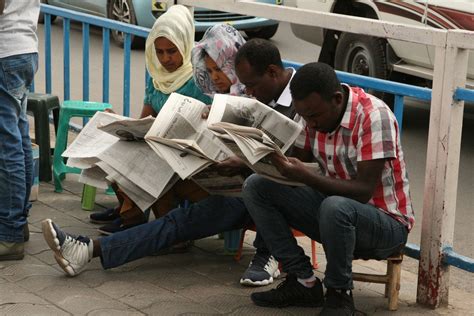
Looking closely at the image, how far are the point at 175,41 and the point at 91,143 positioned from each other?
0.64 m

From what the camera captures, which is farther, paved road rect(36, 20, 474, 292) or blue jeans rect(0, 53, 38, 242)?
paved road rect(36, 20, 474, 292)

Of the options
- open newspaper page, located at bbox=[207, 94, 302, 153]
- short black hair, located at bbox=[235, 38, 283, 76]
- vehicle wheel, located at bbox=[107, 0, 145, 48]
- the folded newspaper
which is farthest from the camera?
vehicle wheel, located at bbox=[107, 0, 145, 48]

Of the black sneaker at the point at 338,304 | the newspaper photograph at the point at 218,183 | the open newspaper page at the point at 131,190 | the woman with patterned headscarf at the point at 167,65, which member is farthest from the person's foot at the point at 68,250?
the black sneaker at the point at 338,304

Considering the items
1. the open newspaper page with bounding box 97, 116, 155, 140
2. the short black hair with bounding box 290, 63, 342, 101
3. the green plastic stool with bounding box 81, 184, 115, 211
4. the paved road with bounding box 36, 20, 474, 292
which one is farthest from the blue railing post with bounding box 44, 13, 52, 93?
the short black hair with bounding box 290, 63, 342, 101

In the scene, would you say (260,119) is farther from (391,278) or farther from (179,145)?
(391,278)

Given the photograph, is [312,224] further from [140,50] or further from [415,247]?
[140,50]

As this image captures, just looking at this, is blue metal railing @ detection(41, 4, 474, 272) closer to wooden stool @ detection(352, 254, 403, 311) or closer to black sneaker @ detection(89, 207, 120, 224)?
wooden stool @ detection(352, 254, 403, 311)

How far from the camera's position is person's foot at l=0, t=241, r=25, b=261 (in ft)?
15.8

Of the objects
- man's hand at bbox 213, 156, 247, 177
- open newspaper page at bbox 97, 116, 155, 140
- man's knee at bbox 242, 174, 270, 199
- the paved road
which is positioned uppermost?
open newspaper page at bbox 97, 116, 155, 140

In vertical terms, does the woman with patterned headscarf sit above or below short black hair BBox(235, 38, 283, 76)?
below

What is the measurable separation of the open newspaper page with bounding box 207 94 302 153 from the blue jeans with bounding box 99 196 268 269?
19.3 inches

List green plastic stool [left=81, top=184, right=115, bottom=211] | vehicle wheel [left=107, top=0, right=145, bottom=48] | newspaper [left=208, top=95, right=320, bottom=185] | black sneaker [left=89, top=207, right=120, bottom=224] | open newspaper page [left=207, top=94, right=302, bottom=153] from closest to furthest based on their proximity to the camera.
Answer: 1. newspaper [left=208, top=95, right=320, bottom=185]
2. open newspaper page [left=207, top=94, right=302, bottom=153]
3. black sneaker [left=89, top=207, right=120, bottom=224]
4. green plastic stool [left=81, top=184, right=115, bottom=211]
5. vehicle wheel [left=107, top=0, right=145, bottom=48]

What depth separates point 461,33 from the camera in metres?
4.02

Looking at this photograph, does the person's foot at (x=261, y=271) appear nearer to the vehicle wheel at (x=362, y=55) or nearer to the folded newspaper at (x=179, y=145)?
the folded newspaper at (x=179, y=145)
